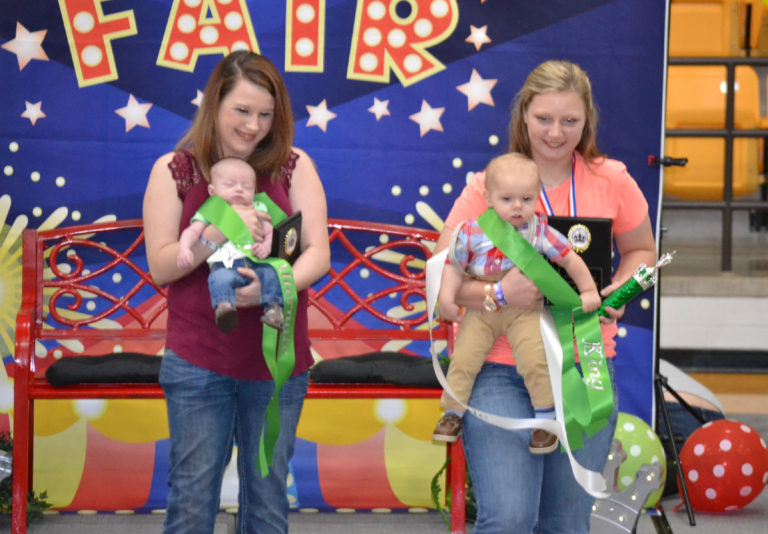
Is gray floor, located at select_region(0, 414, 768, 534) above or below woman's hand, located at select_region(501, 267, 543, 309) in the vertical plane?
below

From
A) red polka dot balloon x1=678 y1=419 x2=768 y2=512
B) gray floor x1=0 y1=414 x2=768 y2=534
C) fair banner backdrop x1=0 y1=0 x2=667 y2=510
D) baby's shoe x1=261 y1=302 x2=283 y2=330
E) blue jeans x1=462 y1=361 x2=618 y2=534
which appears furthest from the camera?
fair banner backdrop x1=0 y1=0 x2=667 y2=510

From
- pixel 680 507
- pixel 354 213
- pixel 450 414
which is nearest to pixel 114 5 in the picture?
pixel 354 213

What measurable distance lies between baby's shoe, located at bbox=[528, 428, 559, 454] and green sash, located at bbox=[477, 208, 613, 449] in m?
0.05

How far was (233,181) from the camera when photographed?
94.0 inches

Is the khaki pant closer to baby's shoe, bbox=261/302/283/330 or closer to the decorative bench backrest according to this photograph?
baby's shoe, bbox=261/302/283/330

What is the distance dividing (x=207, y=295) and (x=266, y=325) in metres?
0.15

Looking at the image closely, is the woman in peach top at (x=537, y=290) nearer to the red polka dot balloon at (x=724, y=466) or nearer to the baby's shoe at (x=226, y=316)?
the baby's shoe at (x=226, y=316)

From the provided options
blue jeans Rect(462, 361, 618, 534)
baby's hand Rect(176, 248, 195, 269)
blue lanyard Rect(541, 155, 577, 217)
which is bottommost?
blue jeans Rect(462, 361, 618, 534)

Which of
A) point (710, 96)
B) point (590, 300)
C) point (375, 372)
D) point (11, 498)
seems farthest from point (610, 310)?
point (710, 96)

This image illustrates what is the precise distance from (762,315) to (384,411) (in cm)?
403

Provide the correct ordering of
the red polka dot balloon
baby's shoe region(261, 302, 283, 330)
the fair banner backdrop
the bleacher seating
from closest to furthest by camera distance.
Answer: baby's shoe region(261, 302, 283, 330)
the red polka dot balloon
the fair banner backdrop
the bleacher seating

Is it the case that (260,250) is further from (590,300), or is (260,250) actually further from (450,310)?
(590,300)

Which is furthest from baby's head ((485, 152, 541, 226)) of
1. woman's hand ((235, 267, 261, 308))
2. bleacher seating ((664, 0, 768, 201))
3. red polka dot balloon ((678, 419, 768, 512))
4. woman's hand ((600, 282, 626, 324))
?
bleacher seating ((664, 0, 768, 201))

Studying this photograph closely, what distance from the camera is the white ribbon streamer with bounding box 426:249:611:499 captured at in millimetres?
2320
